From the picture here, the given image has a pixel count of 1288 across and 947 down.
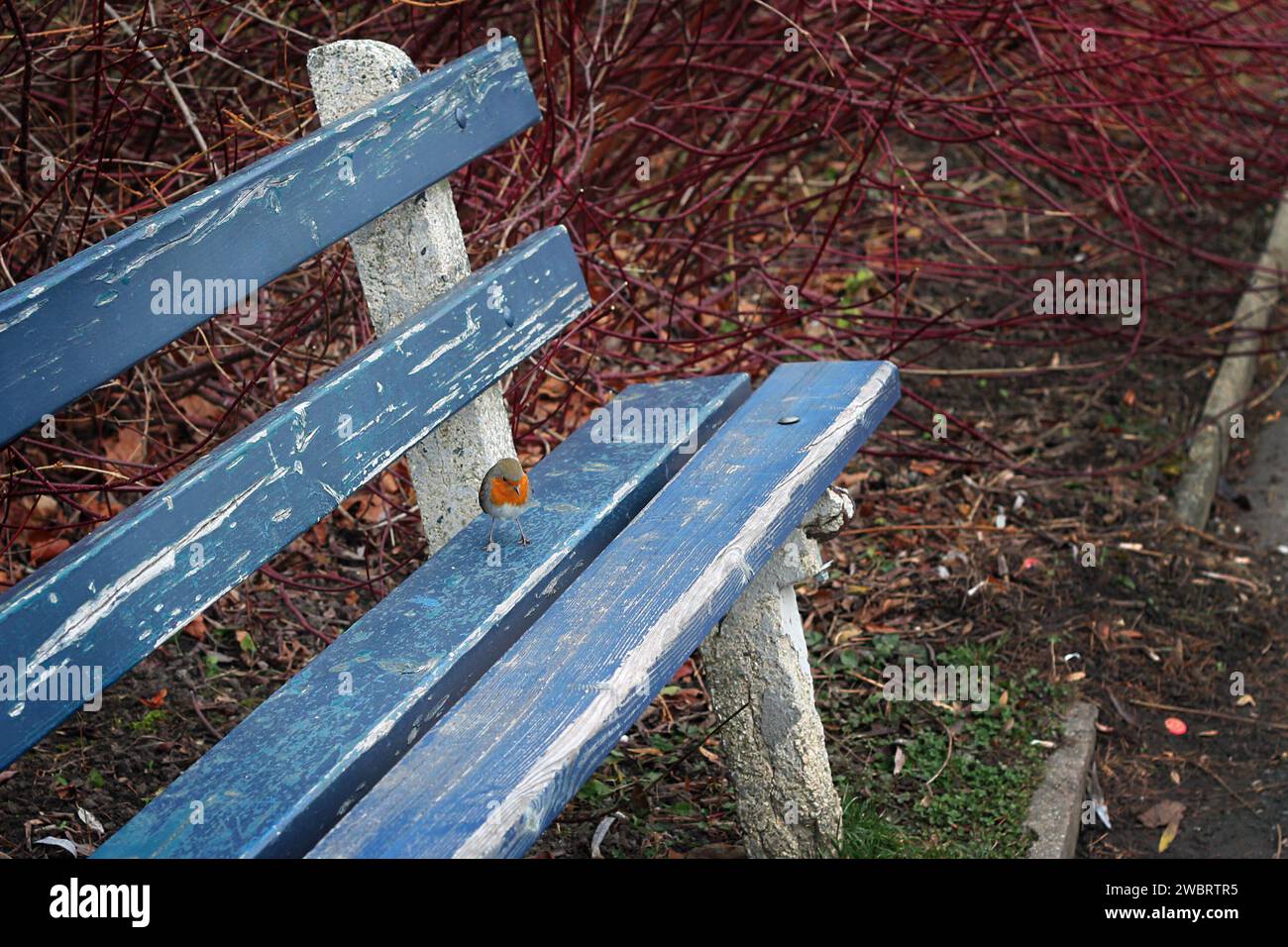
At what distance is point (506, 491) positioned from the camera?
2174 millimetres

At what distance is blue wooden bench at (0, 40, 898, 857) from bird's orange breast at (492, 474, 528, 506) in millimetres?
77

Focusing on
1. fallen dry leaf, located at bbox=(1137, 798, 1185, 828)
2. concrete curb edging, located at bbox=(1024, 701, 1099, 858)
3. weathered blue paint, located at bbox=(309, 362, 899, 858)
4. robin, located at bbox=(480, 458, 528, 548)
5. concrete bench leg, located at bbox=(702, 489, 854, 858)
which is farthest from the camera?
fallen dry leaf, located at bbox=(1137, 798, 1185, 828)

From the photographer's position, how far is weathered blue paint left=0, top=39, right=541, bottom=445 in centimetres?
165

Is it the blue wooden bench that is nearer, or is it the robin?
the blue wooden bench

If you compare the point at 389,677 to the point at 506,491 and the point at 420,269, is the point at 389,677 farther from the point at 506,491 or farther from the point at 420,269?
the point at 420,269

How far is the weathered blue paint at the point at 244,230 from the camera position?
1.65 m

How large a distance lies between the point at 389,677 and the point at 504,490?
0.43 m

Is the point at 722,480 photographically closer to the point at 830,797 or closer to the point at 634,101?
the point at 830,797

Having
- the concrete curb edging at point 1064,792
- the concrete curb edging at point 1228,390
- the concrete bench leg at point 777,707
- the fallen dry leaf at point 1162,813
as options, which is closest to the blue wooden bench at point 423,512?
the concrete bench leg at point 777,707

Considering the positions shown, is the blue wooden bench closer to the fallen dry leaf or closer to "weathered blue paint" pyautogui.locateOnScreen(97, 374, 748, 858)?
"weathered blue paint" pyautogui.locateOnScreen(97, 374, 748, 858)

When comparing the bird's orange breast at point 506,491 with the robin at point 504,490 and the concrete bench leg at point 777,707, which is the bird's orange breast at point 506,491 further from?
the concrete bench leg at point 777,707

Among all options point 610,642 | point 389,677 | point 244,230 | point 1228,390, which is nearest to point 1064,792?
point 610,642

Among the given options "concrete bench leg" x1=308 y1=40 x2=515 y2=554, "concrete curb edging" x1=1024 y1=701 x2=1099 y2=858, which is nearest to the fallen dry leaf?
"concrete curb edging" x1=1024 y1=701 x2=1099 y2=858

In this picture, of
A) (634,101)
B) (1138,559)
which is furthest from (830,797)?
(634,101)
